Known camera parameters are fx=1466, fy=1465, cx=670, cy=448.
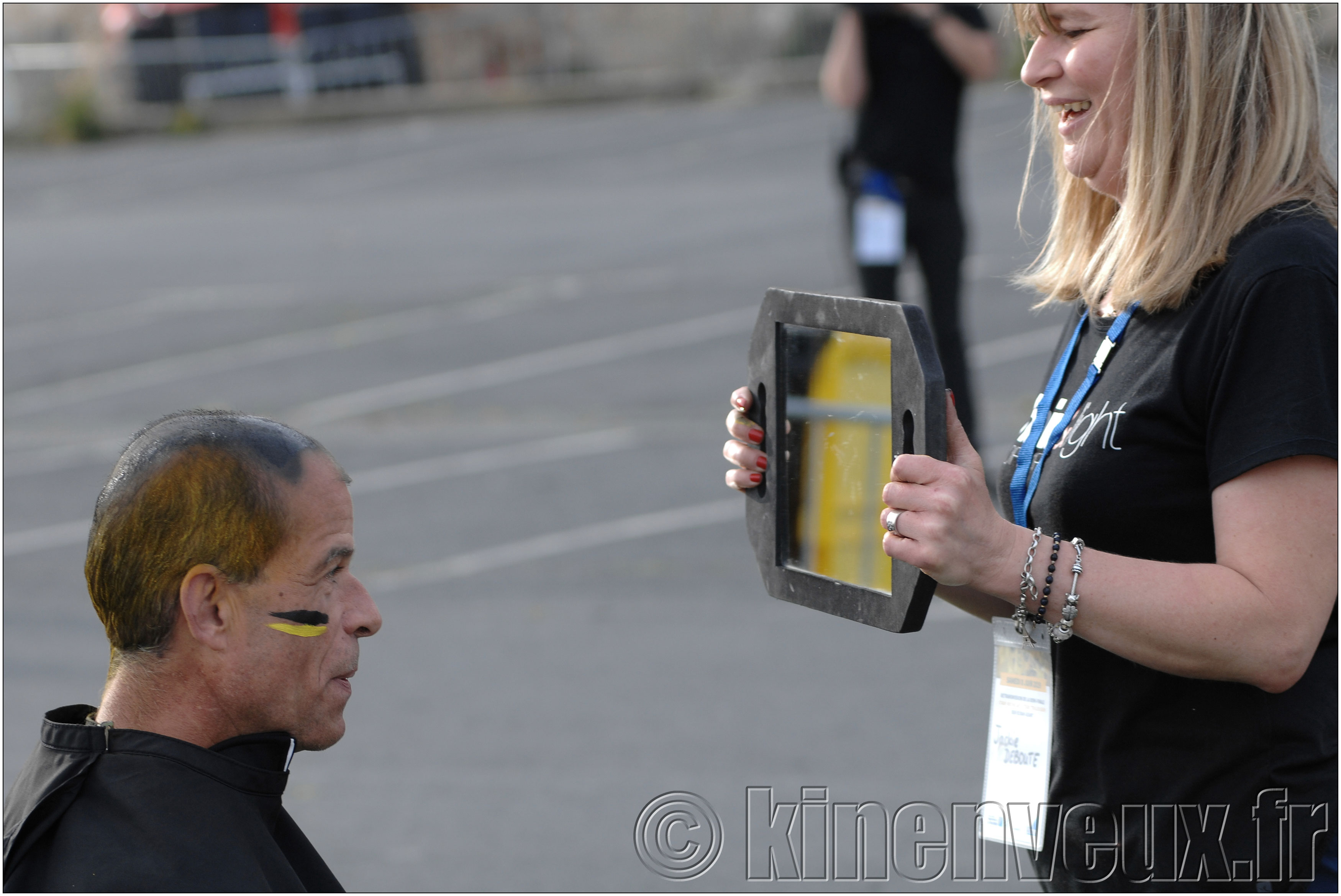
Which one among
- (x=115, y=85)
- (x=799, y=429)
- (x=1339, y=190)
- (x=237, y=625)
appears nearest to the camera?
(x=237, y=625)

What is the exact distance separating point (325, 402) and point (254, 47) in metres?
20.0

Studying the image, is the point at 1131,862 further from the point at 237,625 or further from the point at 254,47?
the point at 254,47

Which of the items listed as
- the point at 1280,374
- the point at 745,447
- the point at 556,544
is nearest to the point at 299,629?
the point at 745,447

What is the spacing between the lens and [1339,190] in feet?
6.57

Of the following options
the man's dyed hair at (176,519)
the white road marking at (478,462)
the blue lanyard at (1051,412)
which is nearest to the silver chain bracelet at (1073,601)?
the blue lanyard at (1051,412)

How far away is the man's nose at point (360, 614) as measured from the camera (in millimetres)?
1963

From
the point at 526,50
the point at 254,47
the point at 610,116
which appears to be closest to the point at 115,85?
the point at 254,47

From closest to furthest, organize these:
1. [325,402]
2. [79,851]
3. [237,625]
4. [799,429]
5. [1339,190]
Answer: [79,851] → [237,625] → [1339,190] → [799,429] → [325,402]

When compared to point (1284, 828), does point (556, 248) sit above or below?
below

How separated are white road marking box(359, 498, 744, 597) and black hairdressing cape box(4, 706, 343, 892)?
4744mm

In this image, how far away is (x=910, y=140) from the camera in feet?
22.8

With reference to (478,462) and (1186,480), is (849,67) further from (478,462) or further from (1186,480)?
(1186,480)

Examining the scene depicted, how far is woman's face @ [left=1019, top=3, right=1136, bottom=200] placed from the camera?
6.56 ft

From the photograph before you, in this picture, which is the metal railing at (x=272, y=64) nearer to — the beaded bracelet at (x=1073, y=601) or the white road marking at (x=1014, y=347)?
the white road marking at (x=1014, y=347)
